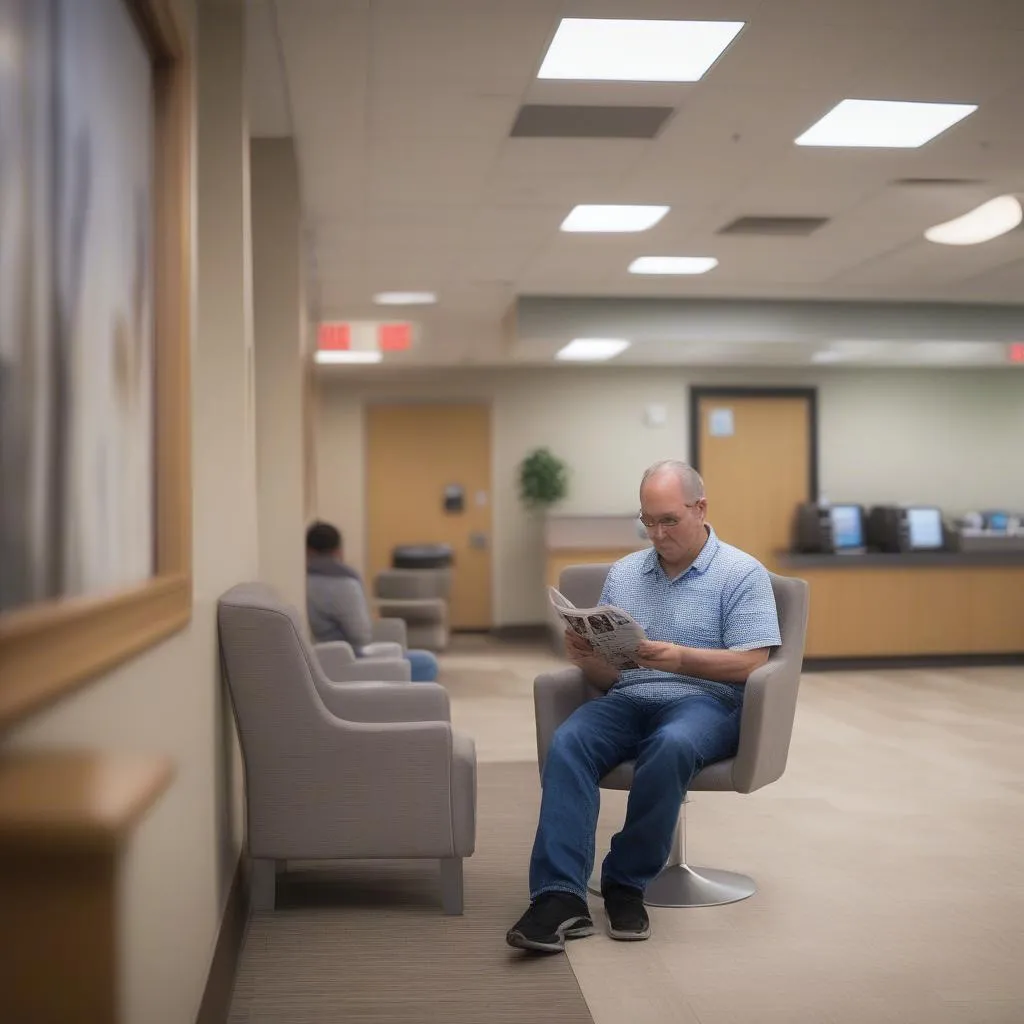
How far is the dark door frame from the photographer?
12.1m

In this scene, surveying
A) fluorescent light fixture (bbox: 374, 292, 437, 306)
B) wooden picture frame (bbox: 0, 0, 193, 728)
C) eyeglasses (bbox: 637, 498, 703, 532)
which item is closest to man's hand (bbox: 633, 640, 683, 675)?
eyeglasses (bbox: 637, 498, 703, 532)

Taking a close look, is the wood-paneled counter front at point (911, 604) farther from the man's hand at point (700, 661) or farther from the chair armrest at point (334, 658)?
the man's hand at point (700, 661)

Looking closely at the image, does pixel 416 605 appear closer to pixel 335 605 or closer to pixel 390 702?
pixel 335 605

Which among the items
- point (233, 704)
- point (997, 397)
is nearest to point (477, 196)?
point (233, 704)

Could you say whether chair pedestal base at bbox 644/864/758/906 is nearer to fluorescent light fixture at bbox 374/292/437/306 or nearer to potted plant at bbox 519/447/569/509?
fluorescent light fixture at bbox 374/292/437/306

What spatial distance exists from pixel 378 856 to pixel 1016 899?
197cm

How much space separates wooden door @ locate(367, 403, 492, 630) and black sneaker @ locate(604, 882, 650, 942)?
355 inches

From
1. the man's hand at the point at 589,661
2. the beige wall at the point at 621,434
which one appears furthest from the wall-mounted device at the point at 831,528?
the man's hand at the point at 589,661

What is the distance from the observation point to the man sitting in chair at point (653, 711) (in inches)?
131

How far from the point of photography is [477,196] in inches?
245

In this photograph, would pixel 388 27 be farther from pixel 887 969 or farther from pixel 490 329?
pixel 490 329

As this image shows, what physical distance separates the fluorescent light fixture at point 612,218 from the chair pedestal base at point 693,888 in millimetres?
3803

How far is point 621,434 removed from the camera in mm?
12242

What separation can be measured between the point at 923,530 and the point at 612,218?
5141 millimetres
